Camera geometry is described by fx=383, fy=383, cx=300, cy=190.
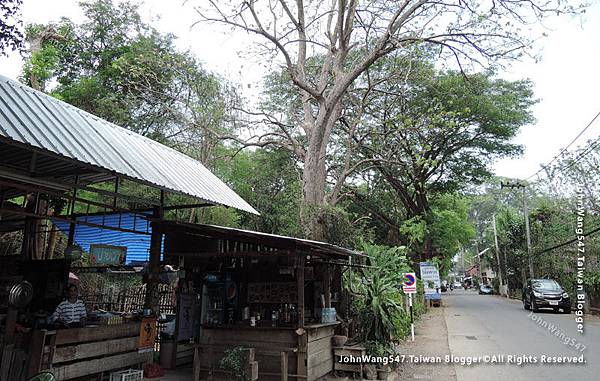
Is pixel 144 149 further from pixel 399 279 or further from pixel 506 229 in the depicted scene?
pixel 506 229

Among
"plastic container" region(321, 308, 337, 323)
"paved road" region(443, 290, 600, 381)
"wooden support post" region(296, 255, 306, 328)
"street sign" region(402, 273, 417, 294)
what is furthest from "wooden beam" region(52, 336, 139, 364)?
"street sign" region(402, 273, 417, 294)

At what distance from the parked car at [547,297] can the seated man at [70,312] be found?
1832 cm

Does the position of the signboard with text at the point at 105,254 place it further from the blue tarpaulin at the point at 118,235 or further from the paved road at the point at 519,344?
the paved road at the point at 519,344

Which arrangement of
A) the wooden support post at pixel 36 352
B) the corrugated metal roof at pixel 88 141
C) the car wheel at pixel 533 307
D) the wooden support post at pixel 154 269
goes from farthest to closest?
1. the car wheel at pixel 533 307
2. the wooden support post at pixel 154 269
3. the wooden support post at pixel 36 352
4. the corrugated metal roof at pixel 88 141

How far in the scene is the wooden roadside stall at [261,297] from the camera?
645cm

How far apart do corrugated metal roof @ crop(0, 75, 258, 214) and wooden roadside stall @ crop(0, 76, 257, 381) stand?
2 centimetres

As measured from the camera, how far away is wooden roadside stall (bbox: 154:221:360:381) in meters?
6.45

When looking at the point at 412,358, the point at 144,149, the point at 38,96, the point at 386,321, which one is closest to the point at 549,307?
the point at 412,358

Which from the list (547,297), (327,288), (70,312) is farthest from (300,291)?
(547,297)

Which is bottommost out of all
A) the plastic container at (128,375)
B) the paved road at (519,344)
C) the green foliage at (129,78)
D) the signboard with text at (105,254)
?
the paved road at (519,344)

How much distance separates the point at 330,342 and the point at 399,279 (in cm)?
275

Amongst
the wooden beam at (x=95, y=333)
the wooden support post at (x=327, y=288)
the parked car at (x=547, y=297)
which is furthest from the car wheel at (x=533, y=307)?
the wooden beam at (x=95, y=333)

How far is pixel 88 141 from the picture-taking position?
5.26 metres

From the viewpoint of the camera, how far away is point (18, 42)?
4.53m
